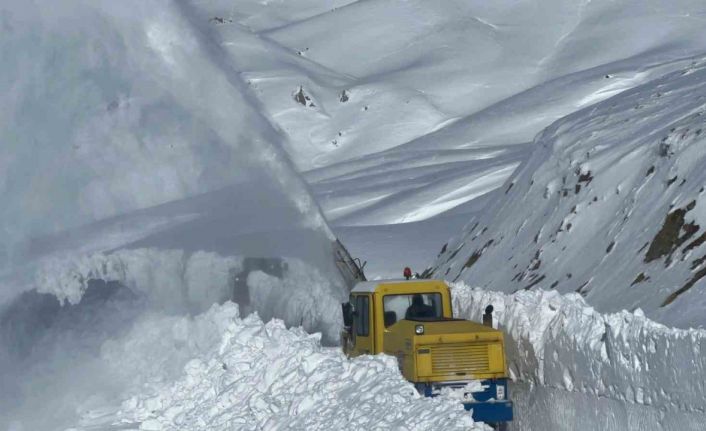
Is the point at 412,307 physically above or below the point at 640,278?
below

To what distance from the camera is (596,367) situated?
33.8 feet

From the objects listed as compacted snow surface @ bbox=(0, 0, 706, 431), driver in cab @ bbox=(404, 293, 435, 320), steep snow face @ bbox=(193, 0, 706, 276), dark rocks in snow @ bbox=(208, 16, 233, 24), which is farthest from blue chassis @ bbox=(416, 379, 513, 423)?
dark rocks in snow @ bbox=(208, 16, 233, 24)

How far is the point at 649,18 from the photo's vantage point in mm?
79188

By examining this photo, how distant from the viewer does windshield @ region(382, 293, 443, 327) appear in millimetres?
13398

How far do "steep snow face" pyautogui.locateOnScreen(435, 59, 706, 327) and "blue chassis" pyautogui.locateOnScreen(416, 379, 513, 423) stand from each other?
1.52 metres

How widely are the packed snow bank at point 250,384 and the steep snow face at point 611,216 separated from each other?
2.42m

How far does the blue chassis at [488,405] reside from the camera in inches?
460

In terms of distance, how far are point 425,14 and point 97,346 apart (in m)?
71.5

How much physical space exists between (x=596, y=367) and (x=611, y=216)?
805 cm

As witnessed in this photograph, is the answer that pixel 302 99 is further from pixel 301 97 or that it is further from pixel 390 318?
pixel 390 318

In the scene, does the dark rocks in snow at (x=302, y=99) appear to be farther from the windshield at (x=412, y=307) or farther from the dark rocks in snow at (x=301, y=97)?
the windshield at (x=412, y=307)

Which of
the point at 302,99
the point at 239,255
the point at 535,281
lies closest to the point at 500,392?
the point at 535,281

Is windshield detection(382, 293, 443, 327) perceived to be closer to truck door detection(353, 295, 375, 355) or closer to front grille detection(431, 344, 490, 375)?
truck door detection(353, 295, 375, 355)

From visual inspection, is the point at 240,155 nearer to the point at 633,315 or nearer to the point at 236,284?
the point at 236,284
